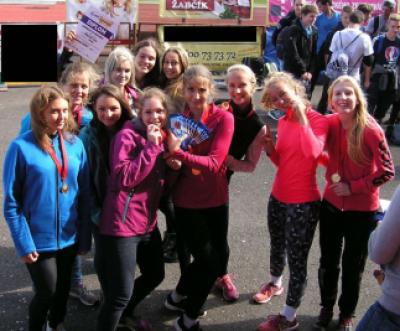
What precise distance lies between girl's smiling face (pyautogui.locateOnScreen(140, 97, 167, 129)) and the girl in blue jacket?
0.40 m

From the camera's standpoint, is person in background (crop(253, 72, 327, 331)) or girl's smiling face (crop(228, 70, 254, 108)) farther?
girl's smiling face (crop(228, 70, 254, 108))

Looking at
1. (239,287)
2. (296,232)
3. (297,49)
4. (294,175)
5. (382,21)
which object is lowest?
(239,287)

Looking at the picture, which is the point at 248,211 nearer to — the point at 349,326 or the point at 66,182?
the point at 349,326

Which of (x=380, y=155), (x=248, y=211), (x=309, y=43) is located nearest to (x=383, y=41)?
(x=309, y=43)

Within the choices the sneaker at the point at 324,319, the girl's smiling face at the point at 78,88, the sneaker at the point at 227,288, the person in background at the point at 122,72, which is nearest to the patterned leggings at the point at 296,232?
the sneaker at the point at 324,319

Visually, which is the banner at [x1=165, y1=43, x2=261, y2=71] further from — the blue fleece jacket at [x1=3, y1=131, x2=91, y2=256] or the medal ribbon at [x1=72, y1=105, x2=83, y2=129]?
the blue fleece jacket at [x1=3, y1=131, x2=91, y2=256]

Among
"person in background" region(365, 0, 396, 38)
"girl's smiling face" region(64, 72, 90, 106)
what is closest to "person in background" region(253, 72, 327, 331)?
"girl's smiling face" region(64, 72, 90, 106)

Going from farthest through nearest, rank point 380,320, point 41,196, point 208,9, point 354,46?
point 208,9 < point 354,46 < point 41,196 < point 380,320

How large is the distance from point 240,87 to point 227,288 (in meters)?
1.48

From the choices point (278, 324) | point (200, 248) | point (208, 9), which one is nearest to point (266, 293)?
point (278, 324)

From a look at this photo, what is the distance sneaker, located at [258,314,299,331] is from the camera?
327cm

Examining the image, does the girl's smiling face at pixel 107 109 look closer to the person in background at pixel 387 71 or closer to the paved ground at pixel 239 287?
the paved ground at pixel 239 287

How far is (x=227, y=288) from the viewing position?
3.72 meters

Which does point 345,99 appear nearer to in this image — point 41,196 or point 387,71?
point 41,196
